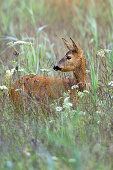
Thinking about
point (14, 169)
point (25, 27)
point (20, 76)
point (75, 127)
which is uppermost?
point (25, 27)

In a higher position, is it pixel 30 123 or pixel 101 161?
pixel 30 123

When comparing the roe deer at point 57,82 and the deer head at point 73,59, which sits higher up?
the deer head at point 73,59

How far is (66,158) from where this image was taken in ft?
9.75

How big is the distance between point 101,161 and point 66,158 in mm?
276

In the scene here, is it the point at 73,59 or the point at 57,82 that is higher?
the point at 73,59

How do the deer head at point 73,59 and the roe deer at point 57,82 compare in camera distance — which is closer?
the roe deer at point 57,82

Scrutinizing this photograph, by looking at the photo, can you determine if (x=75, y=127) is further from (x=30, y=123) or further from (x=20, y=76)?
(x=20, y=76)

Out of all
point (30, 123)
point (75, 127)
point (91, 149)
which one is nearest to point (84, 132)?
point (75, 127)

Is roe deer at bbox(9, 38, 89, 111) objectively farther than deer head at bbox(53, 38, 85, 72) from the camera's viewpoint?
No

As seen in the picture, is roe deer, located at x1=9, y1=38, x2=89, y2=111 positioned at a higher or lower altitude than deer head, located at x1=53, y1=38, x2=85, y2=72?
lower

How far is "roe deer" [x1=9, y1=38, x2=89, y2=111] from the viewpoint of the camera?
15.0 feet

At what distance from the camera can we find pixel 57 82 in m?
4.73

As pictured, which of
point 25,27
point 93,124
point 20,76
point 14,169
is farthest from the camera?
point 25,27

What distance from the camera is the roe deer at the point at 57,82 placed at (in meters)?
4.56
